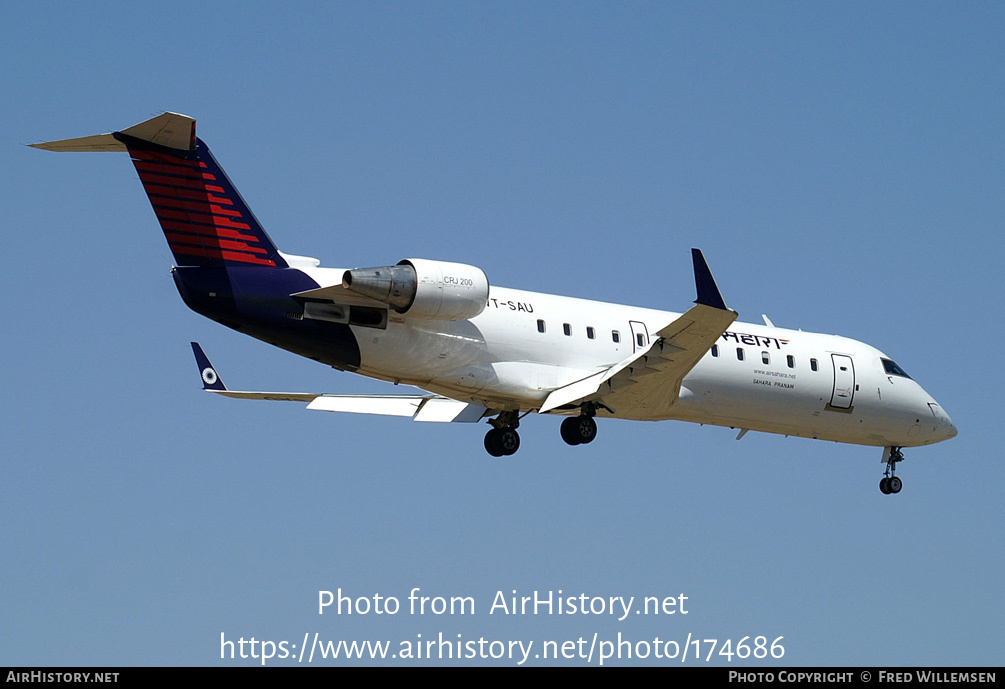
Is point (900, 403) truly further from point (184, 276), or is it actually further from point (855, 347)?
point (184, 276)

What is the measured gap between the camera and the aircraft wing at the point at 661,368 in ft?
74.0

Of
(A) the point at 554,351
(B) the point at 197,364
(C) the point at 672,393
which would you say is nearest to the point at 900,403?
(C) the point at 672,393

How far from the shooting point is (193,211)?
72.9 ft

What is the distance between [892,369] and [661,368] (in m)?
7.36

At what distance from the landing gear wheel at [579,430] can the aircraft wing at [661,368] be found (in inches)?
15.9

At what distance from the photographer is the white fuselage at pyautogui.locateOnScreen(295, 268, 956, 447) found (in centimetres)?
2388

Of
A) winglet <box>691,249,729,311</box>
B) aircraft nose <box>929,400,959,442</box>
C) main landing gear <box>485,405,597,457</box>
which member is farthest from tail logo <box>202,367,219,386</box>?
aircraft nose <box>929,400,959,442</box>

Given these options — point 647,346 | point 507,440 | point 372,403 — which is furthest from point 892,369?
point 372,403

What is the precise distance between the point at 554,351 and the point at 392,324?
337 cm

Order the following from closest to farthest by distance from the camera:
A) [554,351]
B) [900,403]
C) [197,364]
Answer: [554,351] → [197,364] → [900,403]

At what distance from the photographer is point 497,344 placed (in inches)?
961

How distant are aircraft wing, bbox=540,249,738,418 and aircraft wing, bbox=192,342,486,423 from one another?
2.41 meters

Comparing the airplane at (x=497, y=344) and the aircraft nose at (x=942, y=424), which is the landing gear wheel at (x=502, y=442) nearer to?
the airplane at (x=497, y=344)
